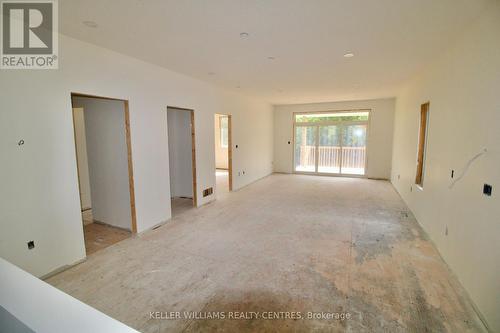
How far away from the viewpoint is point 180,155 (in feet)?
19.1

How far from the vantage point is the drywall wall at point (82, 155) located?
15.5 ft

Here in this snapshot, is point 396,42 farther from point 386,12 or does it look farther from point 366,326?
point 366,326

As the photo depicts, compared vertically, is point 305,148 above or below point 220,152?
above

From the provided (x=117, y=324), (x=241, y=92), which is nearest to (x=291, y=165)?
(x=241, y=92)

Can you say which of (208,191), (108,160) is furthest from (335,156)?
(108,160)

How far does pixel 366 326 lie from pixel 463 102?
250 cm

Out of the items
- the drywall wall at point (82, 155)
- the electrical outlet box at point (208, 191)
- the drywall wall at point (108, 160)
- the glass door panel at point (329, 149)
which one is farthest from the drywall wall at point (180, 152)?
the glass door panel at point (329, 149)

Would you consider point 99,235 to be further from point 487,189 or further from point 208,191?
point 487,189

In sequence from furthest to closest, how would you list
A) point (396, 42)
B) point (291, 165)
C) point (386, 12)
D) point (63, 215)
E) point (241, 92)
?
point (291, 165) < point (241, 92) < point (396, 42) < point (63, 215) < point (386, 12)

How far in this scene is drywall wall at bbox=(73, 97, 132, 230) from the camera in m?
3.70

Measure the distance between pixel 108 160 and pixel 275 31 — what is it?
319cm

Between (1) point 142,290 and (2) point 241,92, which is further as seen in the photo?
(2) point 241,92

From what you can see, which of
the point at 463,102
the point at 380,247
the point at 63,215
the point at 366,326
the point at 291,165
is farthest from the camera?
the point at 291,165

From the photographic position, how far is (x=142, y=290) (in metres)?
2.40
